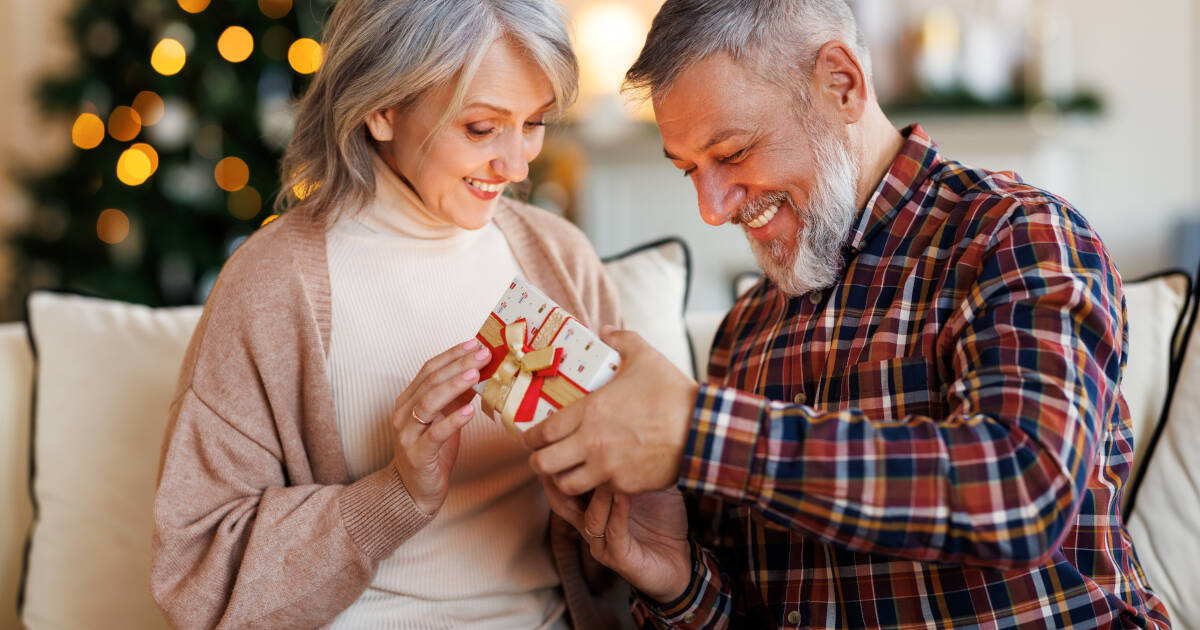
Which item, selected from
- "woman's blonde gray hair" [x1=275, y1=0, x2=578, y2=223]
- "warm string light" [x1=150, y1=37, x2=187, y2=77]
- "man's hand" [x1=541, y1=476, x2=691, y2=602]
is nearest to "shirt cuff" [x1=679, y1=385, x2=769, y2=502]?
"man's hand" [x1=541, y1=476, x2=691, y2=602]

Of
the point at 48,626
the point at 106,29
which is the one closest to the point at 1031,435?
the point at 48,626

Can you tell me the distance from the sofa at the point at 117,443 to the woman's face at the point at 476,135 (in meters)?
0.43

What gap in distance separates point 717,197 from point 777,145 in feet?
0.32

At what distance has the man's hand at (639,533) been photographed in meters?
1.11

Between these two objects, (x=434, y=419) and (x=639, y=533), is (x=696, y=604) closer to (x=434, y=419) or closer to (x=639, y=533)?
(x=639, y=533)

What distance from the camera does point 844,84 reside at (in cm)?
115

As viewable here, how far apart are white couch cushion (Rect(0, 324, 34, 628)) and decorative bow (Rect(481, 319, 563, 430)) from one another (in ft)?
3.26

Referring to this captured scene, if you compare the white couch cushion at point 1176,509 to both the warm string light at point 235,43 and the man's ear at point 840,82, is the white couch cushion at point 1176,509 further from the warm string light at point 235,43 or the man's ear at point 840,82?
the warm string light at point 235,43

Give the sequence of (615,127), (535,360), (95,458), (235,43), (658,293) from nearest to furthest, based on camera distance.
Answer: (535,360) → (95,458) → (658,293) → (235,43) → (615,127)

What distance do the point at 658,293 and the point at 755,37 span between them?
0.62 m

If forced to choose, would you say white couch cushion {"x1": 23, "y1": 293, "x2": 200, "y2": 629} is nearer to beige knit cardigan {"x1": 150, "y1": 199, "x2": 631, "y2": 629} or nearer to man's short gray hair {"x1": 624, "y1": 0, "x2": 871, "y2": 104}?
beige knit cardigan {"x1": 150, "y1": 199, "x2": 631, "y2": 629}

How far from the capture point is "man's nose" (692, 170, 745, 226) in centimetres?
118

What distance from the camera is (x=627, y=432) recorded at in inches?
35.1

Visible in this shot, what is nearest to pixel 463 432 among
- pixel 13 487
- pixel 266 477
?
pixel 266 477
